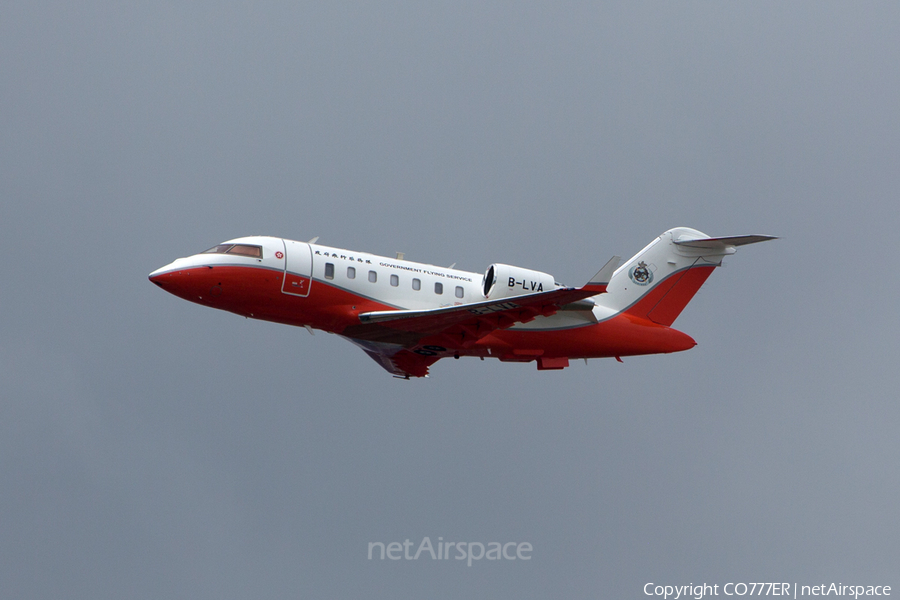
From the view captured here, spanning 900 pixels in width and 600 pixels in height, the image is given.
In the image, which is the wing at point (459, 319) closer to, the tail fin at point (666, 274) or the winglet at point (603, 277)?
the winglet at point (603, 277)

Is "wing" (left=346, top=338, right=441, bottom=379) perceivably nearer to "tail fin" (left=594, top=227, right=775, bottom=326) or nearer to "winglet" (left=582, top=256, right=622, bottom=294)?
"tail fin" (left=594, top=227, right=775, bottom=326)

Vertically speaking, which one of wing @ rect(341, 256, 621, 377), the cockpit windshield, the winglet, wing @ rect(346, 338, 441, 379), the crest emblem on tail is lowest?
wing @ rect(346, 338, 441, 379)

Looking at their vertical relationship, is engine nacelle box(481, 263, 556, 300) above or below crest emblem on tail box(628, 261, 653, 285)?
below

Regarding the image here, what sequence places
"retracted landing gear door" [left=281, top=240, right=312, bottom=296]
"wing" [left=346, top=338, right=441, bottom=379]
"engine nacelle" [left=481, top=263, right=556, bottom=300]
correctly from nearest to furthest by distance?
"retracted landing gear door" [left=281, top=240, right=312, bottom=296], "engine nacelle" [left=481, top=263, right=556, bottom=300], "wing" [left=346, top=338, right=441, bottom=379]

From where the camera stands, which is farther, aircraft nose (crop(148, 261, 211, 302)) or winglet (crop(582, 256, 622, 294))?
aircraft nose (crop(148, 261, 211, 302))

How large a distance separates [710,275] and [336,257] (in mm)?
14302

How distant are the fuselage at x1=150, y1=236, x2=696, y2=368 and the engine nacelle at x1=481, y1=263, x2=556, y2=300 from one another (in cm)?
10

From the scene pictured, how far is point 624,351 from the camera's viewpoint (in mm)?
33750

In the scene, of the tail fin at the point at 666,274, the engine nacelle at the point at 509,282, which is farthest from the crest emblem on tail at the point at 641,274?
the engine nacelle at the point at 509,282

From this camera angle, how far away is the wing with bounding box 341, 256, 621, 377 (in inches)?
1111

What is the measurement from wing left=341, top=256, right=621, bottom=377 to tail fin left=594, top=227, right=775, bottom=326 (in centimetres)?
318

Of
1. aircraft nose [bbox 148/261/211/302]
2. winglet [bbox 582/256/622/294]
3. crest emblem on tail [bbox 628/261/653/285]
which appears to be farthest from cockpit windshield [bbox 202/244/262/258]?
crest emblem on tail [bbox 628/261/653/285]

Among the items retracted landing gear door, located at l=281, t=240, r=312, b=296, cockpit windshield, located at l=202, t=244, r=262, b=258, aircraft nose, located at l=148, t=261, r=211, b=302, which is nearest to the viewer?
aircraft nose, located at l=148, t=261, r=211, b=302

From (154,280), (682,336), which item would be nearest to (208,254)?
(154,280)
